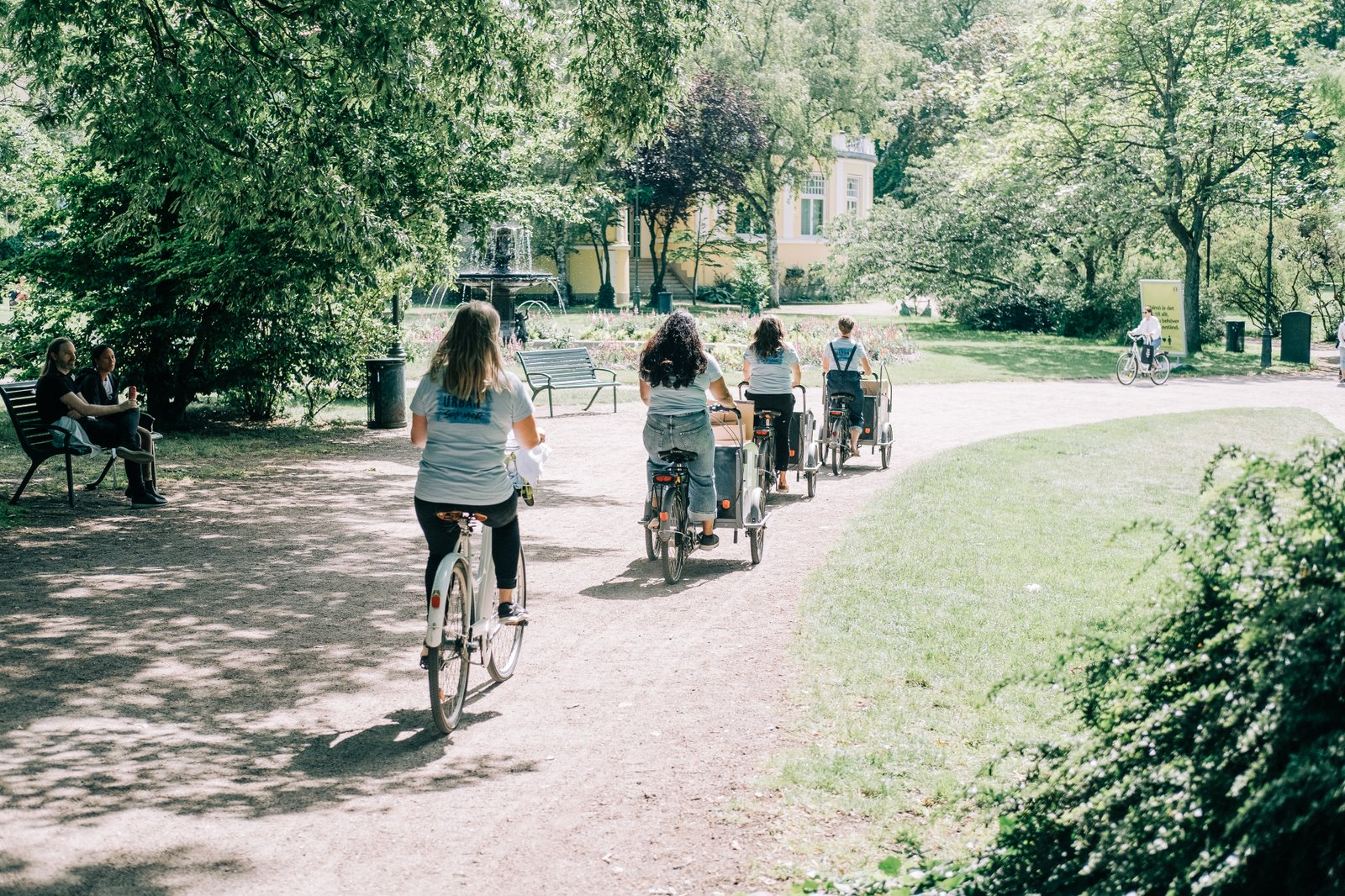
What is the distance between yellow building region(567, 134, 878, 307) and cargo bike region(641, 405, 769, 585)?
36.2m

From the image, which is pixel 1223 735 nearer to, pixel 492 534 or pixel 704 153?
pixel 492 534

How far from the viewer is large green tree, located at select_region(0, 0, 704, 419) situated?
1103 centimetres

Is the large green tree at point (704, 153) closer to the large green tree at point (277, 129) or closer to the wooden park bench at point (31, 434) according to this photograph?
the large green tree at point (277, 129)

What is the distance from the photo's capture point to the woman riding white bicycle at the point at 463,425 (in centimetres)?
621

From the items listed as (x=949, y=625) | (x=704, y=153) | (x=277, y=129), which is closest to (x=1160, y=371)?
(x=704, y=153)

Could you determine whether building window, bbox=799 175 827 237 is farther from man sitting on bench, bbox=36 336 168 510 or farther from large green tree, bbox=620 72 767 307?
man sitting on bench, bbox=36 336 168 510

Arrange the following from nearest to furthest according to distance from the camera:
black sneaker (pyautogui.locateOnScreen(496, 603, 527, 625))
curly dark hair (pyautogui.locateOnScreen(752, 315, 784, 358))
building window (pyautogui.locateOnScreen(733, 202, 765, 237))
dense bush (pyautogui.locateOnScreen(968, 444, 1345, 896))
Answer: dense bush (pyautogui.locateOnScreen(968, 444, 1345, 896)), black sneaker (pyautogui.locateOnScreen(496, 603, 527, 625)), curly dark hair (pyautogui.locateOnScreen(752, 315, 784, 358)), building window (pyautogui.locateOnScreen(733, 202, 765, 237))

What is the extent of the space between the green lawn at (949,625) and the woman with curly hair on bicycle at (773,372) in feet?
4.11

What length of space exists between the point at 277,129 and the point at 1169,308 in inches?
969

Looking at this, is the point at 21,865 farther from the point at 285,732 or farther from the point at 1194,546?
the point at 1194,546

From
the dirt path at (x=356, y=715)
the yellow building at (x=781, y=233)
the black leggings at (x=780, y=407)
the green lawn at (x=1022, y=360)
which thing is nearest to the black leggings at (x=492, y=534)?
the dirt path at (x=356, y=715)

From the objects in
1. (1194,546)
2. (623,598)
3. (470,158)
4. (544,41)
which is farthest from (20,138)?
(1194,546)

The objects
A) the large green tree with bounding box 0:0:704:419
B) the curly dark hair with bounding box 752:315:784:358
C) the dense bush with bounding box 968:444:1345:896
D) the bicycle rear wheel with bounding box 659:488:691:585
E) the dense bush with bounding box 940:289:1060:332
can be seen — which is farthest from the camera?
the dense bush with bounding box 940:289:1060:332

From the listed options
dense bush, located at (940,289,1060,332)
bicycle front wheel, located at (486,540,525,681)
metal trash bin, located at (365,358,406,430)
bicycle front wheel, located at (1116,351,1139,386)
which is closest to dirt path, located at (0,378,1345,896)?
bicycle front wheel, located at (486,540,525,681)
